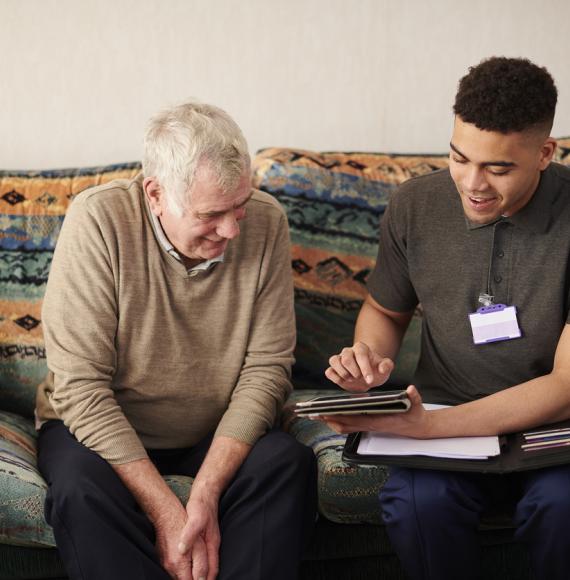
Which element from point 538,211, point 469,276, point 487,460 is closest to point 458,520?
point 487,460

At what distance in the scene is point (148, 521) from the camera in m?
1.74

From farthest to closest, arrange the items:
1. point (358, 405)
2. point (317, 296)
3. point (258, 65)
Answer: point (258, 65) → point (317, 296) → point (358, 405)

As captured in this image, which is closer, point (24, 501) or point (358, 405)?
point (358, 405)

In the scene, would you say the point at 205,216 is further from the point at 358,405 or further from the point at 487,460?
the point at 487,460

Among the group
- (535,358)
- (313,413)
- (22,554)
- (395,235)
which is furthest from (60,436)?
(535,358)

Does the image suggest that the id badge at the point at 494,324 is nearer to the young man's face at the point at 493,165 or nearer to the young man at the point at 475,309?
the young man at the point at 475,309

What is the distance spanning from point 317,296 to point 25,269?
31.5 inches

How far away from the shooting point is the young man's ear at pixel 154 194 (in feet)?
6.07

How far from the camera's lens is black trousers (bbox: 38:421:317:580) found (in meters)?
1.65

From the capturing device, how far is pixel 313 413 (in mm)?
1597

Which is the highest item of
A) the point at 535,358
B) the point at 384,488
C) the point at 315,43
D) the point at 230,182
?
the point at 315,43

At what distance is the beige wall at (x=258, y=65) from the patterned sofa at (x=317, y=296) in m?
0.29

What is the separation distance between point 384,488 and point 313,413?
0.97 feet

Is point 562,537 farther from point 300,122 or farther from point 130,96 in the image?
point 130,96
